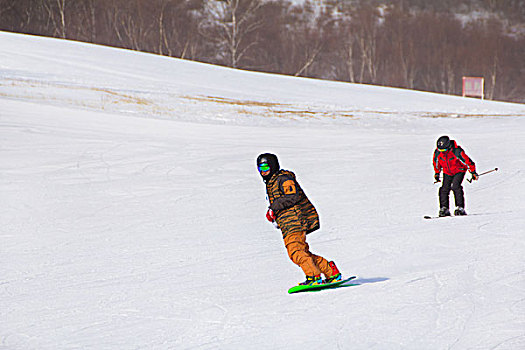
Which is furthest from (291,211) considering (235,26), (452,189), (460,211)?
(235,26)

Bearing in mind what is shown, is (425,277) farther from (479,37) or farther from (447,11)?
(447,11)

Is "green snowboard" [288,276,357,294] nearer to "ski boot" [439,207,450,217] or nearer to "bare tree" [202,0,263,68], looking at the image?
"ski boot" [439,207,450,217]

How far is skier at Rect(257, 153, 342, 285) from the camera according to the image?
14.9ft

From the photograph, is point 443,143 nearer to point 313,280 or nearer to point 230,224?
point 230,224

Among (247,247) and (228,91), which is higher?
(228,91)

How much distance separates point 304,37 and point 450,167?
107 ft

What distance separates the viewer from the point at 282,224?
470 centimetres

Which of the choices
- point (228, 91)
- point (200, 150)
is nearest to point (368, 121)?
point (228, 91)

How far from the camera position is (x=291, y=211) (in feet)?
15.4

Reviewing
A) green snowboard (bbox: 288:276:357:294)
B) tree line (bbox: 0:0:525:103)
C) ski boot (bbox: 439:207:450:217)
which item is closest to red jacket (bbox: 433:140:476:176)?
ski boot (bbox: 439:207:450:217)

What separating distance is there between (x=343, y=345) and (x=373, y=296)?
997mm

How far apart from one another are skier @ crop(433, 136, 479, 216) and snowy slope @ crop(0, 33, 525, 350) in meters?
0.39

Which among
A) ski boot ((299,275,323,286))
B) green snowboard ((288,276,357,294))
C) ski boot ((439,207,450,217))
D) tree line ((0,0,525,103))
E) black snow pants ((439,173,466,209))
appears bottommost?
green snowboard ((288,276,357,294))

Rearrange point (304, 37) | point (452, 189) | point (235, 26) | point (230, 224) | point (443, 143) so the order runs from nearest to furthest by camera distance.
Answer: point (443, 143) → point (452, 189) → point (230, 224) → point (235, 26) → point (304, 37)
